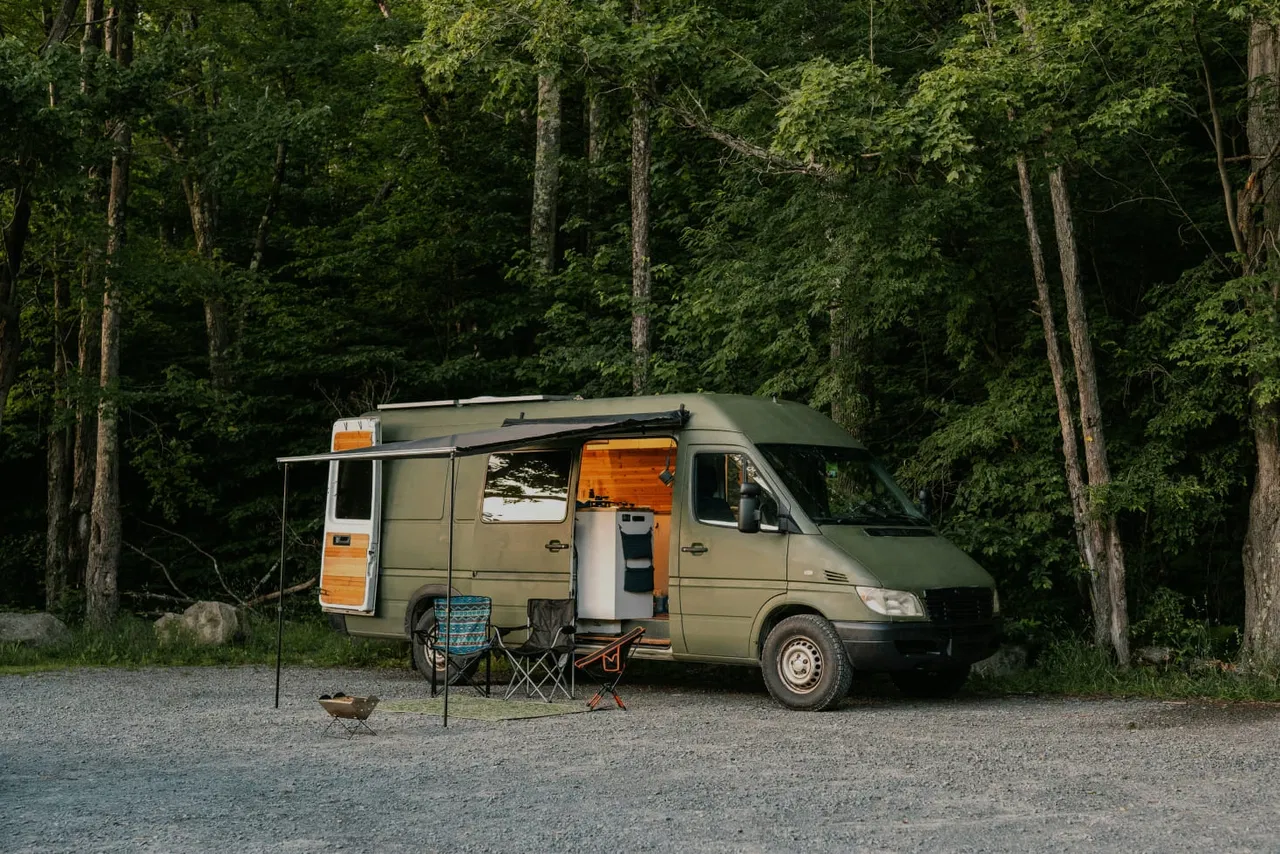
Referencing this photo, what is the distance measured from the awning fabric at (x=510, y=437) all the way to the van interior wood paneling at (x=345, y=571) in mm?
2323

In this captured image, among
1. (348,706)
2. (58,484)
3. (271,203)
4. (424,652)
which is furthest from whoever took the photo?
(271,203)

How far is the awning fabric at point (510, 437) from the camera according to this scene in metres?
10.5

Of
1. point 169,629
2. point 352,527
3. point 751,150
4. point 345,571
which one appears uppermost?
point 751,150

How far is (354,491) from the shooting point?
44.3ft

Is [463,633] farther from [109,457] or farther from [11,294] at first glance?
[11,294]

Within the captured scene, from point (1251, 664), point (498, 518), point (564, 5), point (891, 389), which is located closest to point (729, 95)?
point (564, 5)

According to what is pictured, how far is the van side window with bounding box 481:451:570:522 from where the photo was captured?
39.8 ft

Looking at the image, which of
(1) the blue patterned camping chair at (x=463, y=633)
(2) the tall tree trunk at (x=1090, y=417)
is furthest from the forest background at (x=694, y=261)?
(1) the blue patterned camping chair at (x=463, y=633)

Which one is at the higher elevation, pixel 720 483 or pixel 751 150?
pixel 751 150

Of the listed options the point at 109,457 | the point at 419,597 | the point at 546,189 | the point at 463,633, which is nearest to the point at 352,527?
the point at 419,597

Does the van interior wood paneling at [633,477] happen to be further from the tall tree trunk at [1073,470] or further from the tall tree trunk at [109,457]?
the tall tree trunk at [109,457]

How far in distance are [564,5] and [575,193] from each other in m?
8.63

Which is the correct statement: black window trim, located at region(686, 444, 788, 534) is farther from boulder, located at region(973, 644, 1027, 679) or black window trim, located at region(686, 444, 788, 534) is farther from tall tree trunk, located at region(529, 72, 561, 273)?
tall tree trunk, located at region(529, 72, 561, 273)

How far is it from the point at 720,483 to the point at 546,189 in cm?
1094
